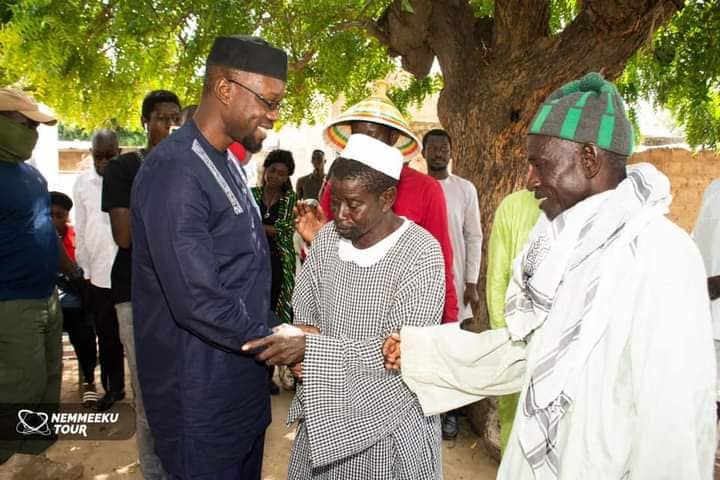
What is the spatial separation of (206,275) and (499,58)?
3209mm

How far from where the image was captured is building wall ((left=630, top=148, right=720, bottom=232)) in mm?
10383

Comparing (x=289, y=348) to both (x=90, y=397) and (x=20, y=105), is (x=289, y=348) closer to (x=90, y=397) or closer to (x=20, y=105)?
(x=20, y=105)

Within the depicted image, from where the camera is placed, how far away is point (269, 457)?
4.12m

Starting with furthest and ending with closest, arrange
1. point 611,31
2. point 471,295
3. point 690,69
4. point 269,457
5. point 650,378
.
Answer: point 471,295 < point 690,69 < point 269,457 < point 611,31 < point 650,378

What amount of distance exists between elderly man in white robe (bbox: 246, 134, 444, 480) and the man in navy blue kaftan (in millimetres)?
179

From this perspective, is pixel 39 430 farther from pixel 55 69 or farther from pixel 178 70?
pixel 178 70

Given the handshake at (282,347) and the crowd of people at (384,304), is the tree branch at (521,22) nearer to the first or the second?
the crowd of people at (384,304)

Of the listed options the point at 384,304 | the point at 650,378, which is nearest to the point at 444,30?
the point at 384,304

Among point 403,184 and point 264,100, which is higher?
point 264,100

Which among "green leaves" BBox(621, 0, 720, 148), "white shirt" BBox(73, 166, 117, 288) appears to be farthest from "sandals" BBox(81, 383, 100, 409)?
"green leaves" BBox(621, 0, 720, 148)

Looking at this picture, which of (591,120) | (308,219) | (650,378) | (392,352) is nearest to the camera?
(650,378)

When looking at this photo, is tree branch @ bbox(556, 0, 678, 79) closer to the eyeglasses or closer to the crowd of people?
the crowd of people

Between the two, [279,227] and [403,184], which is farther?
[279,227]

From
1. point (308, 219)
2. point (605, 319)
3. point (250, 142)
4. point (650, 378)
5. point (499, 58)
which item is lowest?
point (650, 378)
